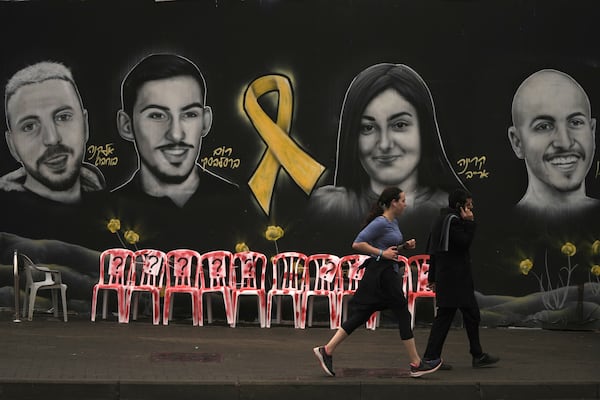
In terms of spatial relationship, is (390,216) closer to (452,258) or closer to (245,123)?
(452,258)

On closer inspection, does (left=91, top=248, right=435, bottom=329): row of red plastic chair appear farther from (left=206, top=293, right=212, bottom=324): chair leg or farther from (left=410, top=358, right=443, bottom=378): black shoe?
(left=410, top=358, right=443, bottom=378): black shoe

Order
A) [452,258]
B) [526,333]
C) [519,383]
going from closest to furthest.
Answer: [519,383] → [452,258] → [526,333]

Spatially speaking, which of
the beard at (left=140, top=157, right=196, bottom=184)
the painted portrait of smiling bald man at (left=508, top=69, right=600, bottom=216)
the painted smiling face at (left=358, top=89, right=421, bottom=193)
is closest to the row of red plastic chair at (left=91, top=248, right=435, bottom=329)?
the beard at (left=140, top=157, right=196, bottom=184)

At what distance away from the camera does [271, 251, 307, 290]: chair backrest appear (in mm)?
15328

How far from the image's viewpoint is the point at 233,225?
15.6 metres

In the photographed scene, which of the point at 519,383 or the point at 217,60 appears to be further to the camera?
the point at 217,60

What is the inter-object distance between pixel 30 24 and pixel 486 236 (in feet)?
23.0

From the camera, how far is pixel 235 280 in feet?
50.6

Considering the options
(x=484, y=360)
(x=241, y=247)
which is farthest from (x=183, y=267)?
(x=484, y=360)

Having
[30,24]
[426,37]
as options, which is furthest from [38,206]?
[426,37]

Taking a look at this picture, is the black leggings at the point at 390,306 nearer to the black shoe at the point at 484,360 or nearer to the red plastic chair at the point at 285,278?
the black shoe at the point at 484,360

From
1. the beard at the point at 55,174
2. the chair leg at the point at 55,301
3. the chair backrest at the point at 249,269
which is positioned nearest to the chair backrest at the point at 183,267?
the chair backrest at the point at 249,269

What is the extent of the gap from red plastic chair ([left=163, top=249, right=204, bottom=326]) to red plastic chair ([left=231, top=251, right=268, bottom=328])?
488mm

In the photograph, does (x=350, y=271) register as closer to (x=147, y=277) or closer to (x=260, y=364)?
(x=147, y=277)
